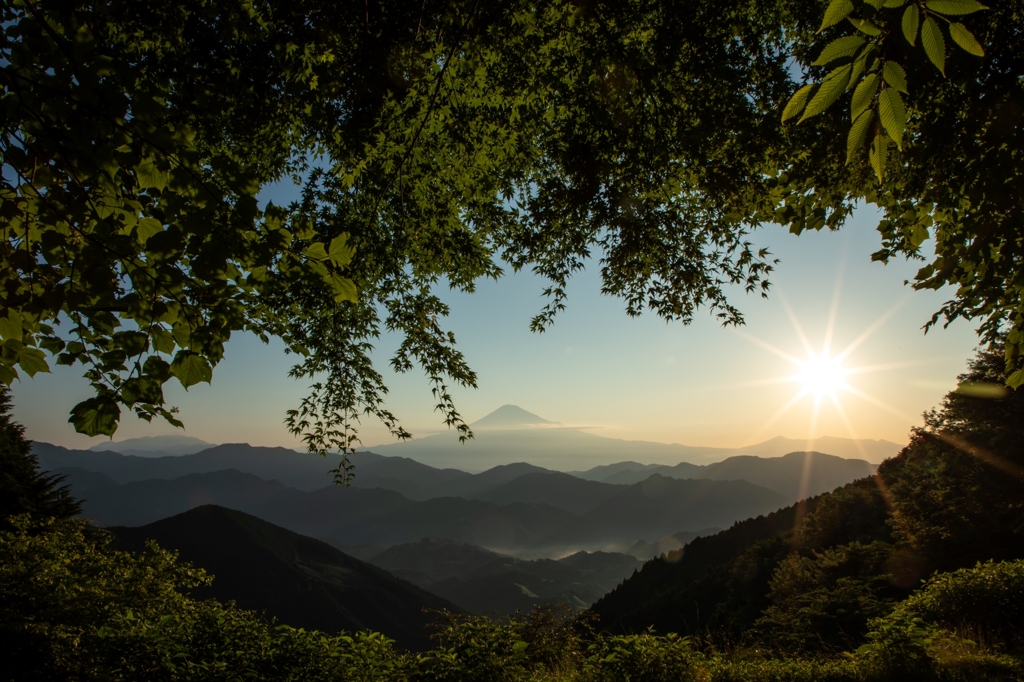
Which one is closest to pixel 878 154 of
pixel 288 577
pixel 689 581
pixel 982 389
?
pixel 982 389

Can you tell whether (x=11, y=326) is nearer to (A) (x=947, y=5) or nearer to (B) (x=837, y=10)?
(B) (x=837, y=10)

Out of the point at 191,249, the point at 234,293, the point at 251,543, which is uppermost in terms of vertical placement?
the point at 191,249

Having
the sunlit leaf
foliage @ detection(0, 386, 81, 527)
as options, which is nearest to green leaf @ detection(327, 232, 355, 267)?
foliage @ detection(0, 386, 81, 527)

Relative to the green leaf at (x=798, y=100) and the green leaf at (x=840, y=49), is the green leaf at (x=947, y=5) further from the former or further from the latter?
the green leaf at (x=798, y=100)

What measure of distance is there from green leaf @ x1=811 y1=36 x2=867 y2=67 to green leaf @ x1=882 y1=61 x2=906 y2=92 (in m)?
0.13

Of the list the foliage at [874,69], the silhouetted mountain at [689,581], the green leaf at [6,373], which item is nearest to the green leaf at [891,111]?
the foliage at [874,69]

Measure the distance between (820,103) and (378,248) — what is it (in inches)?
248

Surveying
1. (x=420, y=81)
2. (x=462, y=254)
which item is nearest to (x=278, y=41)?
(x=420, y=81)

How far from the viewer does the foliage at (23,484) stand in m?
31.9

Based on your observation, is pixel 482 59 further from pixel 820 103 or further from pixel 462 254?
pixel 820 103

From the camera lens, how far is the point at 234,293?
2703 millimetres

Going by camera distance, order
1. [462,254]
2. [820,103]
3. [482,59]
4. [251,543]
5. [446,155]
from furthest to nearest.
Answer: [251,543], [462,254], [446,155], [482,59], [820,103]

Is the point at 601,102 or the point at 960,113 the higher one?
the point at 601,102

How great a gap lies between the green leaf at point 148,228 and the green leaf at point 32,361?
1045mm
